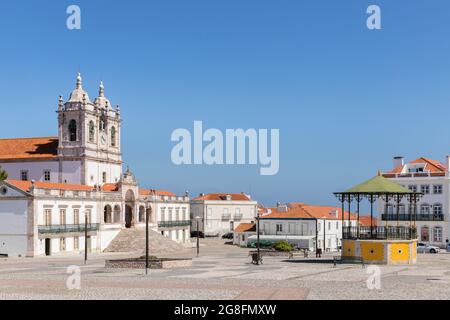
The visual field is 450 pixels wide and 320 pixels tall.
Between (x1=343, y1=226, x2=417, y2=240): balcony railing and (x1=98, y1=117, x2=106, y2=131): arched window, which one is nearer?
(x1=343, y1=226, x2=417, y2=240): balcony railing

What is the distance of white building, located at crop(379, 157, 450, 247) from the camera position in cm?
7525

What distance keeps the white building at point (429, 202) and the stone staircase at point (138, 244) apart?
2255 centimetres

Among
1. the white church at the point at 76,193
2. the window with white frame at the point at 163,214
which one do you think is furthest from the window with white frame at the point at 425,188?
the window with white frame at the point at 163,214

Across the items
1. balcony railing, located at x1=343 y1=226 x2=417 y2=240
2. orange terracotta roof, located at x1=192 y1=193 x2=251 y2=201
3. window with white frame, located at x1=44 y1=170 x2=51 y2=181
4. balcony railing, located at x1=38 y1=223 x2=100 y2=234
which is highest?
window with white frame, located at x1=44 y1=170 x2=51 y2=181

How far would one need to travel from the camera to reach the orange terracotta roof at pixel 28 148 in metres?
85.1

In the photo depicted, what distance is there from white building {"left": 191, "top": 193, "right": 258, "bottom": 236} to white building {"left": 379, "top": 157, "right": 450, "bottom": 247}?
128 feet

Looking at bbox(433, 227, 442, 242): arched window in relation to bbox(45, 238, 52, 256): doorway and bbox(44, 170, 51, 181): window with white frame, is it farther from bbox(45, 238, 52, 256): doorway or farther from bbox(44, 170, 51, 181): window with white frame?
bbox(44, 170, 51, 181): window with white frame

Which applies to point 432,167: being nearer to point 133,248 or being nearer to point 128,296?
point 133,248

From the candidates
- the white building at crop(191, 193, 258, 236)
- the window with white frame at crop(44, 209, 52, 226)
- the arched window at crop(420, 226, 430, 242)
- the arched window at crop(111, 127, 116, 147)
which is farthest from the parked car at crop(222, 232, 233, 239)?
the window with white frame at crop(44, 209, 52, 226)

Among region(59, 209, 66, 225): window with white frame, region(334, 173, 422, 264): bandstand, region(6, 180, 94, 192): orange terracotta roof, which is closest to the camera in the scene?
region(334, 173, 422, 264): bandstand

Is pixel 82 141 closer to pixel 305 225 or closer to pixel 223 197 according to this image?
pixel 305 225

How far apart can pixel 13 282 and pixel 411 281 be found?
1849cm

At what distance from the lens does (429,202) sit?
250 ft

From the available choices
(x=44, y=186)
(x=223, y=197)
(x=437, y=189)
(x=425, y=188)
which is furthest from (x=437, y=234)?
(x=223, y=197)
